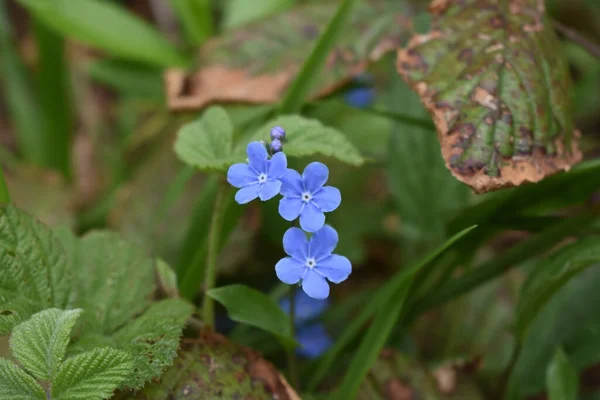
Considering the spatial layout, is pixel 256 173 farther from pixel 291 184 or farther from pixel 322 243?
pixel 322 243

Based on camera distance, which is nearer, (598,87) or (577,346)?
(577,346)

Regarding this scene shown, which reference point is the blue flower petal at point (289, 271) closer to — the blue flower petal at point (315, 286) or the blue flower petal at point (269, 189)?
the blue flower petal at point (315, 286)

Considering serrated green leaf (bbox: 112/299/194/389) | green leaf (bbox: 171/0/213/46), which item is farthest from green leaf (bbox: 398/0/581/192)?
green leaf (bbox: 171/0/213/46)

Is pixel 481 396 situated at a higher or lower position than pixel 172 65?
lower

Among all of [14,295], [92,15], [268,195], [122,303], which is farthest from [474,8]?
[92,15]

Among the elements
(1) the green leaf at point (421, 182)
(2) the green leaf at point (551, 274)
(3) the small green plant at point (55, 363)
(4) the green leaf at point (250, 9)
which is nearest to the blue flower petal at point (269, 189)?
(3) the small green plant at point (55, 363)

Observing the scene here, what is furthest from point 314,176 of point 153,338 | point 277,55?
point 277,55

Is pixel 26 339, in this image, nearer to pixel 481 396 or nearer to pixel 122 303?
pixel 122 303
